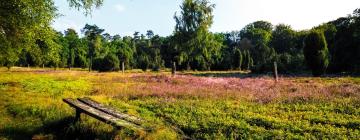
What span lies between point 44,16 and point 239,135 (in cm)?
1697

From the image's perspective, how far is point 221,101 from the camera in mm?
17172

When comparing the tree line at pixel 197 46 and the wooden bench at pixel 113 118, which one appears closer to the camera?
the wooden bench at pixel 113 118

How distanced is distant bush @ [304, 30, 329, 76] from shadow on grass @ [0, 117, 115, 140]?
38.0 meters

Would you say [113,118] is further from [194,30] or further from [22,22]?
[194,30]

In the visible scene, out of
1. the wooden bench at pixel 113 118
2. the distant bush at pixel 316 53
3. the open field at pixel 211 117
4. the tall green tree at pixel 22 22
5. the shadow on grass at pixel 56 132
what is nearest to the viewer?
the wooden bench at pixel 113 118

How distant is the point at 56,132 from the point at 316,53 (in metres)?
39.4

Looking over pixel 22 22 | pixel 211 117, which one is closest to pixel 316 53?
pixel 22 22

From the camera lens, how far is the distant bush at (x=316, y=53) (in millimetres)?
46438

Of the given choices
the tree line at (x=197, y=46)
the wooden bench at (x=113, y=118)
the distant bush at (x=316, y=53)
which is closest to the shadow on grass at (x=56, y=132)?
the wooden bench at (x=113, y=118)

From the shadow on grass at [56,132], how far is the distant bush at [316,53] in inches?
1494

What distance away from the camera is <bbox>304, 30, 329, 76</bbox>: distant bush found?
46438 millimetres

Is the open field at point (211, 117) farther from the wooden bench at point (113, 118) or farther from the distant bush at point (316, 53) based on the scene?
the distant bush at point (316, 53)

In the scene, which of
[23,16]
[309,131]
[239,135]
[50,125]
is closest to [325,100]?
[309,131]

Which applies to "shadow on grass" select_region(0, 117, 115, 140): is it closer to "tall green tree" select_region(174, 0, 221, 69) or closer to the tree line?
the tree line
